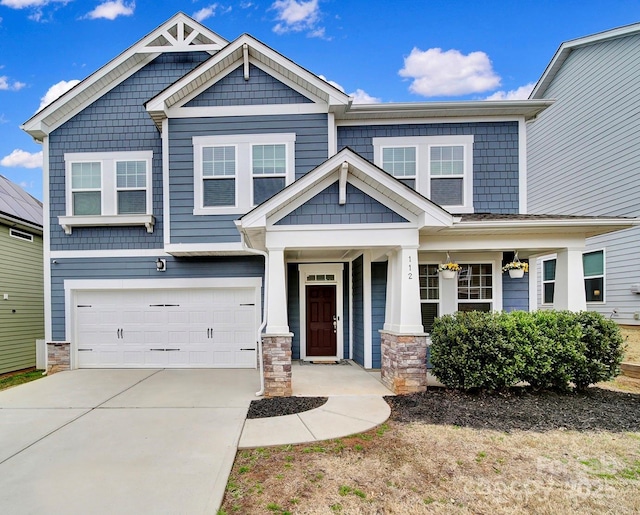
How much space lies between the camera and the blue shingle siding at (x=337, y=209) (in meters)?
6.20

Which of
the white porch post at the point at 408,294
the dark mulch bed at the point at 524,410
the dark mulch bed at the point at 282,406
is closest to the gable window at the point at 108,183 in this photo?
the dark mulch bed at the point at 282,406

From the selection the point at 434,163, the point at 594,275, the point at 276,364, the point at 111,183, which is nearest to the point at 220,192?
the point at 111,183

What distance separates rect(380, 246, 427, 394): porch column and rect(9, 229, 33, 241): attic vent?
10623mm

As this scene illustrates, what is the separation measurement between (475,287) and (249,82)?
6.99 m

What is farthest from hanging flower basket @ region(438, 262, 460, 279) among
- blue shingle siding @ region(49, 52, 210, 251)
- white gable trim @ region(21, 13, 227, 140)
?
white gable trim @ region(21, 13, 227, 140)

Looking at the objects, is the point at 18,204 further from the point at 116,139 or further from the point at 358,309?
the point at 358,309

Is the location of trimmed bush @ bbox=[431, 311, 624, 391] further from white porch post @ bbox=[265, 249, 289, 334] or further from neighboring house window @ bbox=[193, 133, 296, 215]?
neighboring house window @ bbox=[193, 133, 296, 215]

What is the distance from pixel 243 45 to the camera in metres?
7.87

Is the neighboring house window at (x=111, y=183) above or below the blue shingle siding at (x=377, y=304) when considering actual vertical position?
above

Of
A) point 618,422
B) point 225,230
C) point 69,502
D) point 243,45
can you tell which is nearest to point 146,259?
point 225,230

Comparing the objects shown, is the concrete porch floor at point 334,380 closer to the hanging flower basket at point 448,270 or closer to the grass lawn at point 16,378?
the hanging flower basket at point 448,270

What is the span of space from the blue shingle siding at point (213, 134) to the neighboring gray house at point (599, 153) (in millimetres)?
8413

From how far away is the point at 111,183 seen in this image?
8.76m

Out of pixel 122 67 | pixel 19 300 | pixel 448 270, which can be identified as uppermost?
pixel 122 67
